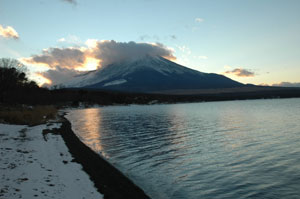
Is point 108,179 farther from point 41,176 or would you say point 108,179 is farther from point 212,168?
point 212,168

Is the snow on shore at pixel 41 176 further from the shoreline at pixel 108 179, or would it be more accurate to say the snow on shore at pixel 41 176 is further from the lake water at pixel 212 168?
the lake water at pixel 212 168

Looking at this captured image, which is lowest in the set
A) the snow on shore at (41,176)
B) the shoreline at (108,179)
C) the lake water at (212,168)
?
the lake water at (212,168)

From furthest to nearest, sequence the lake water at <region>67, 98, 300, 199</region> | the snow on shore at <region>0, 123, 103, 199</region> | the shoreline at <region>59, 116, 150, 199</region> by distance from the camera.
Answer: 1. the lake water at <region>67, 98, 300, 199</region>
2. the shoreline at <region>59, 116, 150, 199</region>
3. the snow on shore at <region>0, 123, 103, 199</region>

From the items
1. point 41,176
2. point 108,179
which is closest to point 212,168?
point 108,179

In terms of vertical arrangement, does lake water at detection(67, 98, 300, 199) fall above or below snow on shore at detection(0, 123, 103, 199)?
below

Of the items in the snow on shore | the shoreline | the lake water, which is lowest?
the lake water

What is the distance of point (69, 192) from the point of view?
13305mm

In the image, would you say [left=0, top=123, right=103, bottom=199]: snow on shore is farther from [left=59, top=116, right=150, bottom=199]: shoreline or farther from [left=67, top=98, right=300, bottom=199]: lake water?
[left=67, top=98, right=300, bottom=199]: lake water

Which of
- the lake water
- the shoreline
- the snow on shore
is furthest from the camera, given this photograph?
the lake water

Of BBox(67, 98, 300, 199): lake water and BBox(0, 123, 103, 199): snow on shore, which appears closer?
BBox(0, 123, 103, 199): snow on shore

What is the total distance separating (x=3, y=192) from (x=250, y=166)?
58.9 feet

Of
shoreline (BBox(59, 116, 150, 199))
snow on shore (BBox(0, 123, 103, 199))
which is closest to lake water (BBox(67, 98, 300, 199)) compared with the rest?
shoreline (BBox(59, 116, 150, 199))

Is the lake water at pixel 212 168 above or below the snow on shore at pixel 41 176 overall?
below

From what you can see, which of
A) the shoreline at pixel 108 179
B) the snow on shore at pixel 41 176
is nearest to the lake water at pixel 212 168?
the shoreline at pixel 108 179
